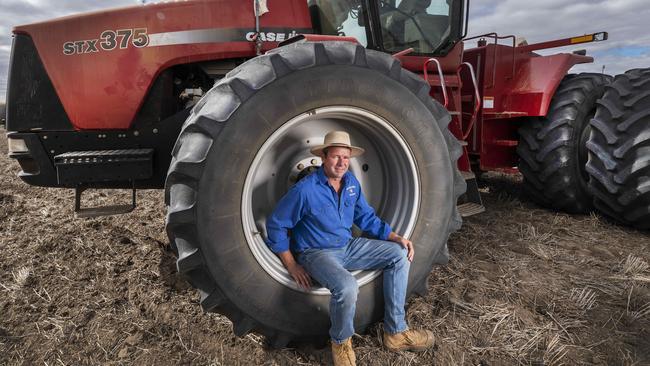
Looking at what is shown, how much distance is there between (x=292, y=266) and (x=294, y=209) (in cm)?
28

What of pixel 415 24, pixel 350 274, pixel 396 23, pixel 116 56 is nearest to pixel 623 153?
pixel 415 24

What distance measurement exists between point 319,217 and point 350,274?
1.07 feet

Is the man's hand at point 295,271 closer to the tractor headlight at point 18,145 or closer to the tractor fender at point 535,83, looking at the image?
the tractor headlight at point 18,145

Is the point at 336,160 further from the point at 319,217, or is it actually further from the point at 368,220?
the point at 368,220

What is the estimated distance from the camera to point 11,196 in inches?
207

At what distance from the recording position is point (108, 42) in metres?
2.87

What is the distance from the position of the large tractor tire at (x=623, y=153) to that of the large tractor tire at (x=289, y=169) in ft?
6.41

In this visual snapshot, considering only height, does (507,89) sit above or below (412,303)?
above

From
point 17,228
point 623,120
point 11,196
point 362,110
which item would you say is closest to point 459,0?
point 623,120

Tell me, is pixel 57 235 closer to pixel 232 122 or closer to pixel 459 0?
pixel 232 122

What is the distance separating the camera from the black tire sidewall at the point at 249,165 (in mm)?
2037

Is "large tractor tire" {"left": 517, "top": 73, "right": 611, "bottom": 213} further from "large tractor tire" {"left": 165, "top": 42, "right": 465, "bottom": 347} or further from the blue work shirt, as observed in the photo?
the blue work shirt

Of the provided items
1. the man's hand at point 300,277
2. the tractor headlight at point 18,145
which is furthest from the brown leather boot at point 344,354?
the tractor headlight at point 18,145

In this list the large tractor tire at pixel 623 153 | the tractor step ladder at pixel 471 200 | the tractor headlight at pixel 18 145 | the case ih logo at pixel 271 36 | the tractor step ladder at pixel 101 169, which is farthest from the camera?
the large tractor tire at pixel 623 153
